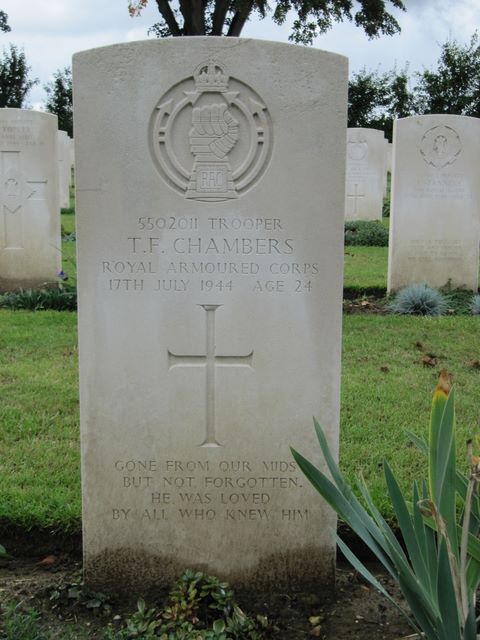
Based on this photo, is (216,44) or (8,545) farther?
(8,545)

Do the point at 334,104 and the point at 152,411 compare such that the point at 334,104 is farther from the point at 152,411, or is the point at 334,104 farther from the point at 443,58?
the point at 443,58

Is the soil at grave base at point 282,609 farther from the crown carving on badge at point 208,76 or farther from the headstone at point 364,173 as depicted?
the headstone at point 364,173

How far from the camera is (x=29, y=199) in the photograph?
27.0 feet

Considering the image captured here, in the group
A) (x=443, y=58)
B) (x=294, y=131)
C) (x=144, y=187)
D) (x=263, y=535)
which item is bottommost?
(x=263, y=535)

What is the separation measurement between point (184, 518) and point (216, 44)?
1.72m

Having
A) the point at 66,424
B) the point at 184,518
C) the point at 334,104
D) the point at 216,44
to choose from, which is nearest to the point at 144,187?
the point at 216,44

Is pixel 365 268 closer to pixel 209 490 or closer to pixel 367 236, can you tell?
pixel 367 236

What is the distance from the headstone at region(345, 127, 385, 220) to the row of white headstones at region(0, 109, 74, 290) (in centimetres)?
Result: 815

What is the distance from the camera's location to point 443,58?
2727 cm

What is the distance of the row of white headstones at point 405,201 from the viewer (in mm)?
8148

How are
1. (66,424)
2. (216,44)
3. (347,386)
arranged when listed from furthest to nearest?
(347,386) → (66,424) → (216,44)

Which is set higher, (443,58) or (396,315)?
(443,58)

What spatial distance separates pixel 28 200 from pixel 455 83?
73.1 ft

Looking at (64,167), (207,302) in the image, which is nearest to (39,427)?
(207,302)
